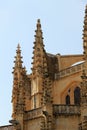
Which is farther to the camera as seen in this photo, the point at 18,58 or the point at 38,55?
the point at 18,58

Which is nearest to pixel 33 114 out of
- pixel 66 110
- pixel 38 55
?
pixel 66 110

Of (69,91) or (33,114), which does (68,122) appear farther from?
(69,91)

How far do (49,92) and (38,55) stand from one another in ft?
25.5

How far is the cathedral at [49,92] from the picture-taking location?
34.8m

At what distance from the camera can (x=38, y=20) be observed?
144 feet

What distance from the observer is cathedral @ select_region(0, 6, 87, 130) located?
114 feet

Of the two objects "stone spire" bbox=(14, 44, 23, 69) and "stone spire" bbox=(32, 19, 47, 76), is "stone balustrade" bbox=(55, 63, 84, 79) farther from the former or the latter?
"stone spire" bbox=(14, 44, 23, 69)

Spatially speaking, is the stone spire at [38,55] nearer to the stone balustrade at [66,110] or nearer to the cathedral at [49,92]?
the cathedral at [49,92]

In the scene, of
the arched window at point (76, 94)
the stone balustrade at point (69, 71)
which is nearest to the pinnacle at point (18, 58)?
the stone balustrade at point (69, 71)

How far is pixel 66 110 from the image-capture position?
3534cm

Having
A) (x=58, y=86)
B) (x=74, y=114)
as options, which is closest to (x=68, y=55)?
(x=58, y=86)

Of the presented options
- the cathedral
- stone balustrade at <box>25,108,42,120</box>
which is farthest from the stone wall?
stone balustrade at <box>25,108,42,120</box>

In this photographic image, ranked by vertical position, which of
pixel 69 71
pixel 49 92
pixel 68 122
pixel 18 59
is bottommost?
pixel 68 122

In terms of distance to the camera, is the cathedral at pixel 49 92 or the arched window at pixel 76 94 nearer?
the cathedral at pixel 49 92
